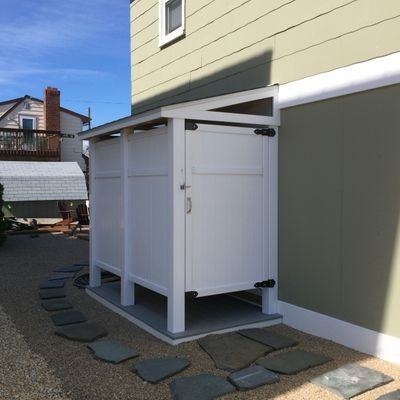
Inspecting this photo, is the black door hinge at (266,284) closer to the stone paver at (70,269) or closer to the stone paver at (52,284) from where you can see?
the stone paver at (52,284)

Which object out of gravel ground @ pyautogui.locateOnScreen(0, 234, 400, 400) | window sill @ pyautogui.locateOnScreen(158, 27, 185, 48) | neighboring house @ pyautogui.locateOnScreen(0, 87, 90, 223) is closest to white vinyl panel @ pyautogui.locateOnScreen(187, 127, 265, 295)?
gravel ground @ pyautogui.locateOnScreen(0, 234, 400, 400)

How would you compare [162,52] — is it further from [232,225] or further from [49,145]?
[49,145]

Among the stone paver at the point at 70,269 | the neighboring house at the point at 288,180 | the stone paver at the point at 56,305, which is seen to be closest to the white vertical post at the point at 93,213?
the stone paver at the point at 56,305

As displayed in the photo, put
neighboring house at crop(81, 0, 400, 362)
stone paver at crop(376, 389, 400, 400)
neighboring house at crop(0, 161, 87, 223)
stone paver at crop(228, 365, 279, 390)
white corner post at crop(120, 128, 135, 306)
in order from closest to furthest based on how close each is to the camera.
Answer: stone paver at crop(376, 389, 400, 400) < stone paver at crop(228, 365, 279, 390) < neighboring house at crop(81, 0, 400, 362) < white corner post at crop(120, 128, 135, 306) < neighboring house at crop(0, 161, 87, 223)

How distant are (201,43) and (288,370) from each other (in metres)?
4.17

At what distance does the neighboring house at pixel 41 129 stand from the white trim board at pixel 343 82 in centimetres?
1606

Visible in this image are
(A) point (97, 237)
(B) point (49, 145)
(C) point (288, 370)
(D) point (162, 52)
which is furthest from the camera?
(B) point (49, 145)

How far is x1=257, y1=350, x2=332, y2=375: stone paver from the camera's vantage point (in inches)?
139

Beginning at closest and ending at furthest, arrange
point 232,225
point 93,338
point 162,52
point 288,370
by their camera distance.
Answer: point 288,370, point 93,338, point 232,225, point 162,52

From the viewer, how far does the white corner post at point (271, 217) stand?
15.3 ft

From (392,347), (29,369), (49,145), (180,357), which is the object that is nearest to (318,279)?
(392,347)

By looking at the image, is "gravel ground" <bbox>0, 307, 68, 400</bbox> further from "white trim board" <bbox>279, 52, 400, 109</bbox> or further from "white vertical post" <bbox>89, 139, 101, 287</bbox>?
"white trim board" <bbox>279, 52, 400, 109</bbox>

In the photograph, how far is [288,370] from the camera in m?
3.49

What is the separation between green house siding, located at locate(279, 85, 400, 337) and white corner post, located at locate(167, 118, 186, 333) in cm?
105
